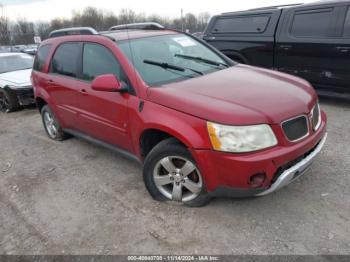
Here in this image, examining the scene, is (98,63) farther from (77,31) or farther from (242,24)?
(242,24)

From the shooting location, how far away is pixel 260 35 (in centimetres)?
686

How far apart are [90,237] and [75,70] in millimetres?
2249

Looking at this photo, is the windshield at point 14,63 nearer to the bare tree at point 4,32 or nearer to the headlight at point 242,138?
the headlight at point 242,138

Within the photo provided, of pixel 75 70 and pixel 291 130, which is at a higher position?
pixel 75 70

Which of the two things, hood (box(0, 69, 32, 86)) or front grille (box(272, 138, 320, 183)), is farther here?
hood (box(0, 69, 32, 86))

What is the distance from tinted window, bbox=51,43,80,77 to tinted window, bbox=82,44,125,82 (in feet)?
0.79

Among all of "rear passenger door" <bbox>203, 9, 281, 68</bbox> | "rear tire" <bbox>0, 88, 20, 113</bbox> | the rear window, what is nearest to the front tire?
"rear passenger door" <bbox>203, 9, 281, 68</bbox>

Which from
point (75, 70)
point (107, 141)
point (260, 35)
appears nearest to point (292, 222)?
point (107, 141)

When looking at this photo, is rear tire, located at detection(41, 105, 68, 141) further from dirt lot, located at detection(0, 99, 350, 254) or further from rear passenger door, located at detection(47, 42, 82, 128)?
dirt lot, located at detection(0, 99, 350, 254)

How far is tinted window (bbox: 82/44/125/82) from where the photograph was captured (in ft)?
12.1

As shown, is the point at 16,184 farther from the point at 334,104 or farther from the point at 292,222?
the point at 334,104

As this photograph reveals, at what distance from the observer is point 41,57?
17.3 feet

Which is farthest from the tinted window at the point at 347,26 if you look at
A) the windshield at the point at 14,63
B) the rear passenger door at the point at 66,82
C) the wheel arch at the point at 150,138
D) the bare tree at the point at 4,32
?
the bare tree at the point at 4,32

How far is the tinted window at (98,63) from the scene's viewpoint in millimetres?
3693
